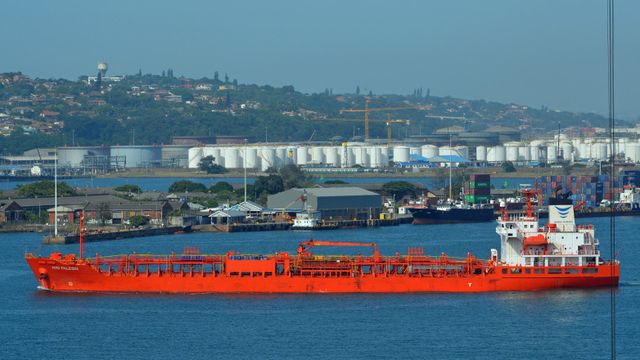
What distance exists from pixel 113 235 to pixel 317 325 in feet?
62.7

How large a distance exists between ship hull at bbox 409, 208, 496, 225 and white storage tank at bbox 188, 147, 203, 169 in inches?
2330

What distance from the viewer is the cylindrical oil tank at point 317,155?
11019cm

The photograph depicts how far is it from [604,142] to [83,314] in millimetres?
97521

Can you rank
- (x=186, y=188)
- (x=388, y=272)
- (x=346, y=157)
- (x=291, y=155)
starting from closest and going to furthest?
(x=388, y=272)
(x=186, y=188)
(x=291, y=155)
(x=346, y=157)

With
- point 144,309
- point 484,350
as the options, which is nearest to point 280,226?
point 144,309

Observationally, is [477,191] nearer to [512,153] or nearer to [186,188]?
[186,188]

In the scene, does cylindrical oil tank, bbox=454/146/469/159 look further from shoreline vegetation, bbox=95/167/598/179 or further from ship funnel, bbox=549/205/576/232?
ship funnel, bbox=549/205/576/232

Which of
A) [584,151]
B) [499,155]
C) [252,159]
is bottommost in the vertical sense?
[252,159]

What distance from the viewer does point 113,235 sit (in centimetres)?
4106

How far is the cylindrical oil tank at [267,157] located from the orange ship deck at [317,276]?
76543 mm

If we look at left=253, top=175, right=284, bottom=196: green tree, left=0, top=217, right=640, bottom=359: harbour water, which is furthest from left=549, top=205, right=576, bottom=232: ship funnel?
left=253, top=175, right=284, bottom=196: green tree

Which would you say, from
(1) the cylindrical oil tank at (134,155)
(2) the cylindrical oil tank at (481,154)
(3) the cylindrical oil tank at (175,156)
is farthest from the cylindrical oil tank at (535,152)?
(1) the cylindrical oil tank at (134,155)

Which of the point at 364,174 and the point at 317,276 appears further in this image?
the point at 364,174

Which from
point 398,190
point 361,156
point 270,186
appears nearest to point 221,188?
point 270,186
